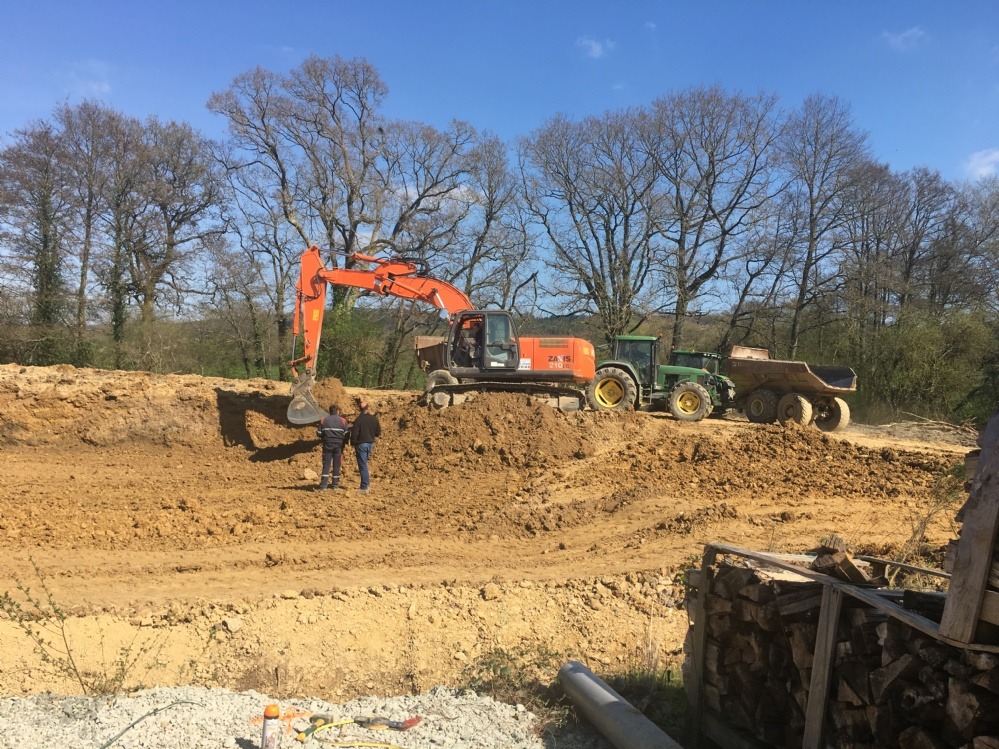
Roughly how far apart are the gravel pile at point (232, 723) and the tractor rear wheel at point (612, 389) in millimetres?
13408

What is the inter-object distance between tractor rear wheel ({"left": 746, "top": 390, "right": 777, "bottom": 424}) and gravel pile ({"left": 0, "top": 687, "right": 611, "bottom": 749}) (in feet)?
50.1

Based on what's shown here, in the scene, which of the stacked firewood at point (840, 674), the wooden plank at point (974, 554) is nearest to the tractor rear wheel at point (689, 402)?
the stacked firewood at point (840, 674)

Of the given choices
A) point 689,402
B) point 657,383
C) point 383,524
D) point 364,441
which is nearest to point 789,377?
point 689,402

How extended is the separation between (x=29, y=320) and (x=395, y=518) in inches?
807

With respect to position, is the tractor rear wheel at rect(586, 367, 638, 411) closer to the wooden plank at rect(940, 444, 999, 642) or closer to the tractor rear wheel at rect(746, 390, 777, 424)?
the tractor rear wheel at rect(746, 390, 777, 424)

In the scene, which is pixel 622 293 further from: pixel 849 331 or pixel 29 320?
pixel 29 320

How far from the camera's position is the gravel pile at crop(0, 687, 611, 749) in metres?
3.91

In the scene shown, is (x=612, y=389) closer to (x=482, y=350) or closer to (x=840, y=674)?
(x=482, y=350)

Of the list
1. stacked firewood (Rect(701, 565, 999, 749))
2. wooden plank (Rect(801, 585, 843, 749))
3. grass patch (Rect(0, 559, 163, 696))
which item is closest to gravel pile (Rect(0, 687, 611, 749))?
grass patch (Rect(0, 559, 163, 696))

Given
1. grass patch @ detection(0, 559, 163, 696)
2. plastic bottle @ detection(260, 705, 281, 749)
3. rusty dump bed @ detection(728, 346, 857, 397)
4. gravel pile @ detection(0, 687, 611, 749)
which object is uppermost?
rusty dump bed @ detection(728, 346, 857, 397)

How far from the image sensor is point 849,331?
28.1 metres

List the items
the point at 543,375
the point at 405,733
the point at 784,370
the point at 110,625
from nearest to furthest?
the point at 405,733 → the point at 110,625 → the point at 543,375 → the point at 784,370

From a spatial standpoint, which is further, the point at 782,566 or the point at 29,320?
the point at 29,320

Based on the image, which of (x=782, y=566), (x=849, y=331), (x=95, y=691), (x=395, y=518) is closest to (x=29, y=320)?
(x=395, y=518)
